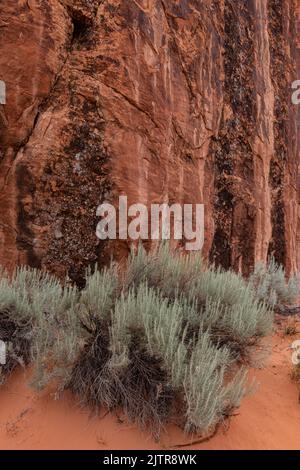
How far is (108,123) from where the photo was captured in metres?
4.49

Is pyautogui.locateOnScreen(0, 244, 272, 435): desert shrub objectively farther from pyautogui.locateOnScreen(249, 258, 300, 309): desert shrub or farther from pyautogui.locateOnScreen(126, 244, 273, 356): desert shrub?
pyautogui.locateOnScreen(249, 258, 300, 309): desert shrub

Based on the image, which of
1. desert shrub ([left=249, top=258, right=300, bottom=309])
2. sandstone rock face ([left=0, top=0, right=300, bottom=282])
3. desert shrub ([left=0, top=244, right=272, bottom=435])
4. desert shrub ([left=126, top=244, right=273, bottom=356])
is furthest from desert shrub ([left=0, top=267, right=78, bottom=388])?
desert shrub ([left=249, top=258, right=300, bottom=309])

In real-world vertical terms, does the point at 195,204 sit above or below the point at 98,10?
below

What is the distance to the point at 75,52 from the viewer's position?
450cm

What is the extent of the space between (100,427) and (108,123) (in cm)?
306

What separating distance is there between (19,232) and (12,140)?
904 mm

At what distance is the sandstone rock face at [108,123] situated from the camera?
13.6 ft

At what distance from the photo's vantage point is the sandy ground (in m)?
2.39

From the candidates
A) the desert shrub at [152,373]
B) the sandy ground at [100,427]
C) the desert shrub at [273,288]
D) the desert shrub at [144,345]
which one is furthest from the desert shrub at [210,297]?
the desert shrub at [273,288]

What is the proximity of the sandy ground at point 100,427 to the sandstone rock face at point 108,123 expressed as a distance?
173cm

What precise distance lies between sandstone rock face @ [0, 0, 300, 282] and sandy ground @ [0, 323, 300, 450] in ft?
5.67

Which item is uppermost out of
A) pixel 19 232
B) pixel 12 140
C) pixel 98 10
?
pixel 98 10
